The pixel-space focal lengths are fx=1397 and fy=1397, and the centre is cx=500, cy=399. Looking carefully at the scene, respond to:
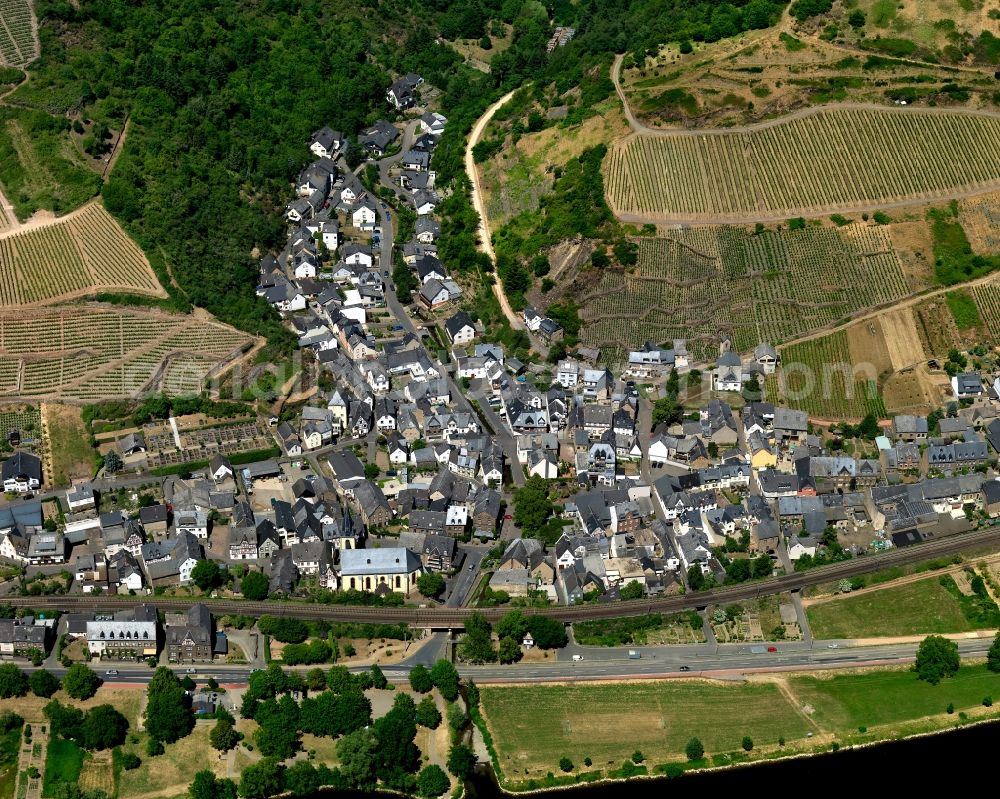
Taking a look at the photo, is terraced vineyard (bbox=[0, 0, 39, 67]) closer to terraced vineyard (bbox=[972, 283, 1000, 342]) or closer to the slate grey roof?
the slate grey roof

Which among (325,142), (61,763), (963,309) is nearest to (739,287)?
(963,309)

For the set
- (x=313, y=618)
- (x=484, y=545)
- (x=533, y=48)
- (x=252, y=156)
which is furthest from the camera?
(x=533, y=48)

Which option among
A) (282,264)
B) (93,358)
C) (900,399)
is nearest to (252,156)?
(282,264)

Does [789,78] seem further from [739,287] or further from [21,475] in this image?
[21,475]

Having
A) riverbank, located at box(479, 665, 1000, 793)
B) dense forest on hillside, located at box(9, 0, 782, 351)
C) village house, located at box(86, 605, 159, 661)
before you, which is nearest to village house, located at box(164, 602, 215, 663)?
village house, located at box(86, 605, 159, 661)

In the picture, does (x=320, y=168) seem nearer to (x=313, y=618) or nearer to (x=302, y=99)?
(x=302, y=99)
